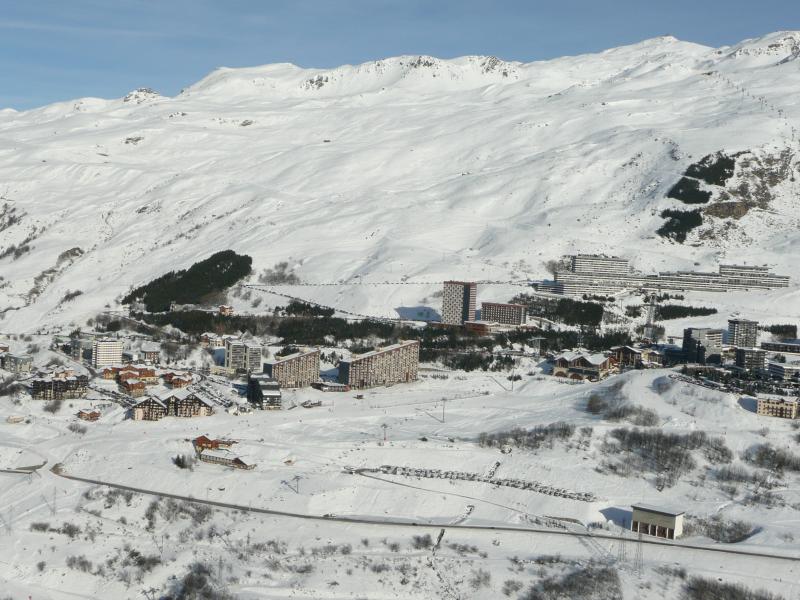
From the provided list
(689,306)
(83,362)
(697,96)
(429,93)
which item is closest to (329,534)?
(83,362)

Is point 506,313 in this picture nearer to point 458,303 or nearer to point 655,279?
point 458,303

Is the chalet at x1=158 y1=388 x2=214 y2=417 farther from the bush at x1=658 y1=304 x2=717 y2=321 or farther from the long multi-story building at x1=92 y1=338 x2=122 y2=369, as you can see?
the bush at x1=658 y1=304 x2=717 y2=321

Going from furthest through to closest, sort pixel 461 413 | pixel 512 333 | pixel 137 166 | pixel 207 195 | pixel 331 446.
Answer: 1. pixel 137 166
2. pixel 207 195
3. pixel 512 333
4. pixel 461 413
5. pixel 331 446

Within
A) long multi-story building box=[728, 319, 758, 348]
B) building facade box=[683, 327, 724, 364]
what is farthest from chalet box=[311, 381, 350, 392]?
long multi-story building box=[728, 319, 758, 348]

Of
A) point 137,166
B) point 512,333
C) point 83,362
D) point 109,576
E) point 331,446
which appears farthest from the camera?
point 137,166

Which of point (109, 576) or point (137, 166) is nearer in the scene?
point (109, 576)

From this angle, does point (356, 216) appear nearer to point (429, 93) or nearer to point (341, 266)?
point (341, 266)
